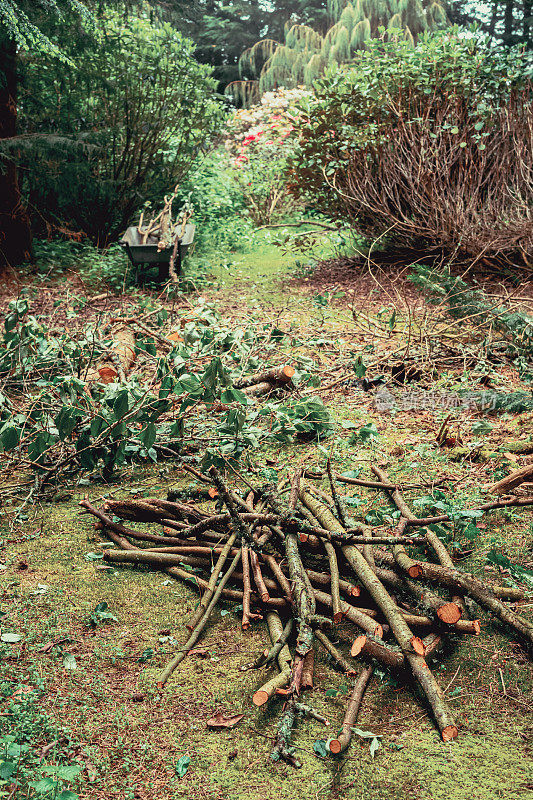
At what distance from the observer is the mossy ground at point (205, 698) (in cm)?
188

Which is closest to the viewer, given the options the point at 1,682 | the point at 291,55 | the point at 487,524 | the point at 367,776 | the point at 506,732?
the point at 367,776

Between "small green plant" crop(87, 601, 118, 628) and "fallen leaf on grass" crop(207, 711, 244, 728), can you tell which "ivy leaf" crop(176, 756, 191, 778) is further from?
"small green plant" crop(87, 601, 118, 628)

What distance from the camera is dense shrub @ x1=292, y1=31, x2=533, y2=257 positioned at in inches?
298

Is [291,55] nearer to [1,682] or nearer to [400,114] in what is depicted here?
[400,114]

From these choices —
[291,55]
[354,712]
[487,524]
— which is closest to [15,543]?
[354,712]

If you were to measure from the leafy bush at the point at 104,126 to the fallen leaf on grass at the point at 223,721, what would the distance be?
7.56 meters

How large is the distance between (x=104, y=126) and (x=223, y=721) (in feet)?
28.3

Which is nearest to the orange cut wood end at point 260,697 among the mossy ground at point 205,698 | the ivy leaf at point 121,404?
the mossy ground at point 205,698

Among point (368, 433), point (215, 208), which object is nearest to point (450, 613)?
point (368, 433)

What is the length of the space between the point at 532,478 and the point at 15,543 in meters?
2.63

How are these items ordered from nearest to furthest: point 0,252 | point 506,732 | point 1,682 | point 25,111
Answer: point 506,732 → point 1,682 → point 0,252 → point 25,111

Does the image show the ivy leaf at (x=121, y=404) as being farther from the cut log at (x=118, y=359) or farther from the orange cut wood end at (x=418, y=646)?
the orange cut wood end at (x=418, y=646)

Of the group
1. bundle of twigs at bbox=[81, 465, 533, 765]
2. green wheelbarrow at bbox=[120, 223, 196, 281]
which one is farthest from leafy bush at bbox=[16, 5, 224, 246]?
bundle of twigs at bbox=[81, 465, 533, 765]

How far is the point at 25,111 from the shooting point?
9.16 m
